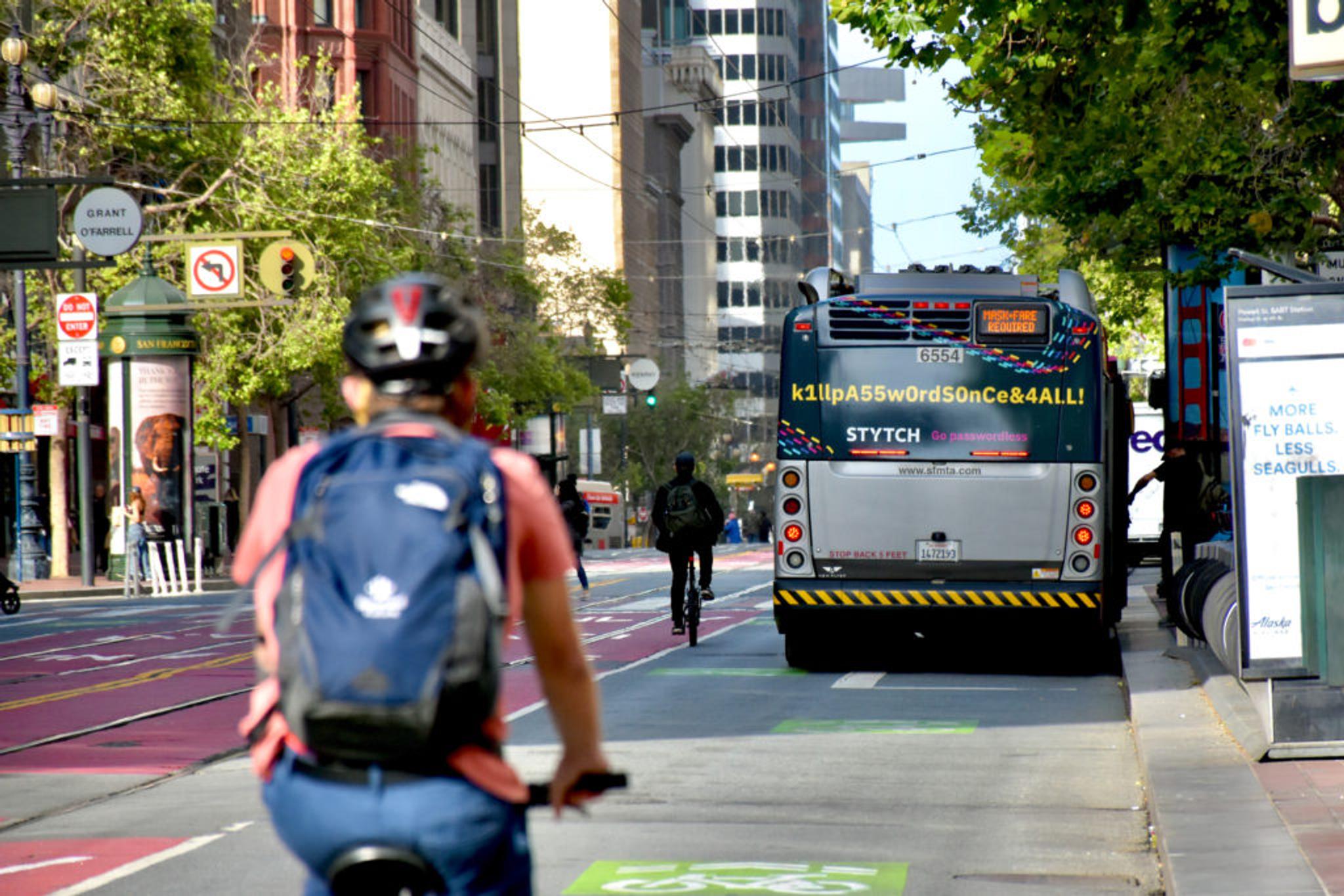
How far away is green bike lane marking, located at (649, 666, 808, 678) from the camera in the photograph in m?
18.4

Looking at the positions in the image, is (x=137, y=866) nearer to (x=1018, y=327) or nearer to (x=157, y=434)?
(x=1018, y=327)

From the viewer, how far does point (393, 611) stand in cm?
351

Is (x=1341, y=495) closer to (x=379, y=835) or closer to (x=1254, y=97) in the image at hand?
(x=1254, y=97)

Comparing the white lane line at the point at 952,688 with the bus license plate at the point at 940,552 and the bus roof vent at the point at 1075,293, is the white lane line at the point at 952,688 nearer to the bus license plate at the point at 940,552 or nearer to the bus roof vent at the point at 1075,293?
the bus license plate at the point at 940,552

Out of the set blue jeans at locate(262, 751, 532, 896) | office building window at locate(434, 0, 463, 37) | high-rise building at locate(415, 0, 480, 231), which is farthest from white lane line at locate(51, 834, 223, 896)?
office building window at locate(434, 0, 463, 37)

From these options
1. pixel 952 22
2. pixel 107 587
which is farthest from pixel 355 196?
pixel 952 22

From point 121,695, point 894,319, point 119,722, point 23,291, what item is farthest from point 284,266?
point 119,722

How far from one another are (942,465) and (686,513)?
382cm

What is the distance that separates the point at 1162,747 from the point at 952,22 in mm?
4980

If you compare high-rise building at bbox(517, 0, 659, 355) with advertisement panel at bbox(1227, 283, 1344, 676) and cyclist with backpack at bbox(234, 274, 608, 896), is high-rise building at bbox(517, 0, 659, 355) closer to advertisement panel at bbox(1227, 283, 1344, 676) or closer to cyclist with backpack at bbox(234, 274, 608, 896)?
advertisement panel at bbox(1227, 283, 1344, 676)

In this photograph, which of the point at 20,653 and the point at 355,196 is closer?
the point at 20,653

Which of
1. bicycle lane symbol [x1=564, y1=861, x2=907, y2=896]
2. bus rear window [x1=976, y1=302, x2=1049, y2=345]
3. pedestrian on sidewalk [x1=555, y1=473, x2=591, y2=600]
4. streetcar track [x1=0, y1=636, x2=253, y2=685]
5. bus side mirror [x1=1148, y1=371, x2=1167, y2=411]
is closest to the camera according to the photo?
bicycle lane symbol [x1=564, y1=861, x2=907, y2=896]

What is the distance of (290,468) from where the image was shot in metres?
3.74

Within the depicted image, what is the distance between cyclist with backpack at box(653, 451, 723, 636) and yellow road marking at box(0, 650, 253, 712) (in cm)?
394
